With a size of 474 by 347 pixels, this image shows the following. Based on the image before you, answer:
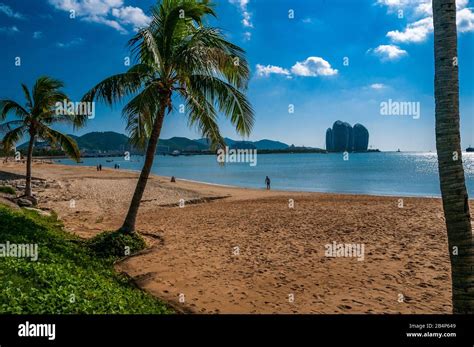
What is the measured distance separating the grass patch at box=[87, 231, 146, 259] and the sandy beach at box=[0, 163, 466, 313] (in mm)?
435

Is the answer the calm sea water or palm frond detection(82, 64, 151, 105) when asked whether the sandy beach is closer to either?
palm frond detection(82, 64, 151, 105)

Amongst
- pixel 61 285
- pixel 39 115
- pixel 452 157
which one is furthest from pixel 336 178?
pixel 61 285

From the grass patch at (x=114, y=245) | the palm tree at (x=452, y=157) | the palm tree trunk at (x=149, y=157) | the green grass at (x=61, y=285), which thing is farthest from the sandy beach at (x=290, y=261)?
the palm tree at (x=452, y=157)

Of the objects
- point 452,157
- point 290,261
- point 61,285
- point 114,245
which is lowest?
point 290,261

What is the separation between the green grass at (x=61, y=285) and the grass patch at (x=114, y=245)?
895 millimetres

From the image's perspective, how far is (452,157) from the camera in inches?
169

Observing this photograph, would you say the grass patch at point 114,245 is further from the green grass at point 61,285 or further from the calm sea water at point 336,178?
the calm sea water at point 336,178

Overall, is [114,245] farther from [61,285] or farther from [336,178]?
[336,178]

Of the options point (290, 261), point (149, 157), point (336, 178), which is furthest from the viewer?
point (336, 178)

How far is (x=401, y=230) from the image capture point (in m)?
13.7

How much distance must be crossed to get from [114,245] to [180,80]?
559cm

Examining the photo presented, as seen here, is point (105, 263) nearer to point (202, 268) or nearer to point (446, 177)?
point (202, 268)

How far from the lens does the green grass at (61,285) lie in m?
5.12
